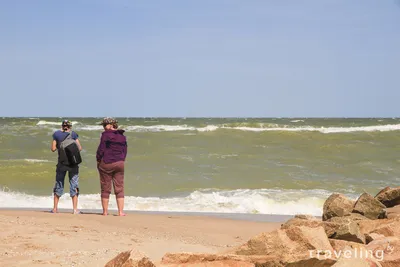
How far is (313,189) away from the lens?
44.2ft

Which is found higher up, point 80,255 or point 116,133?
point 116,133

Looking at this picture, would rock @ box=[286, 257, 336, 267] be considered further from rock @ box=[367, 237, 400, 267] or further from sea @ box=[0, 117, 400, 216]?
sea @ box=[0, 117, 400, 216]

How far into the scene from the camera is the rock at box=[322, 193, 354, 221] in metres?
7.61

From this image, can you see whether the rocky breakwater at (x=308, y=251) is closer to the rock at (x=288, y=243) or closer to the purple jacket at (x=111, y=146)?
the rock at (x=288, y=243)

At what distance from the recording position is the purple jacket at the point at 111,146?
877 centimetres

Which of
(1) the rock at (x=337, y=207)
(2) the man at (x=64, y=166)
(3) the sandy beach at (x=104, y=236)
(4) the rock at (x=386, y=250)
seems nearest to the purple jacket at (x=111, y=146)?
(2) the man at (x=64, y=166)

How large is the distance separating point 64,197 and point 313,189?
5638mm

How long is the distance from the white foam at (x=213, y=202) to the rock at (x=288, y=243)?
18.9 feet

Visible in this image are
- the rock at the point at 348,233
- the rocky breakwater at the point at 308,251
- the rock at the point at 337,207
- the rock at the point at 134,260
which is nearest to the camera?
the rock at the point at 134,260

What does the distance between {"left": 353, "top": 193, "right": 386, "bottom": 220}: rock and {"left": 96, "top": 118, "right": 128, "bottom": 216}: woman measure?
3526mm

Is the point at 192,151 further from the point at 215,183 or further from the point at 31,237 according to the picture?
the point at 31,237

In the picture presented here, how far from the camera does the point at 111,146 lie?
8.79m

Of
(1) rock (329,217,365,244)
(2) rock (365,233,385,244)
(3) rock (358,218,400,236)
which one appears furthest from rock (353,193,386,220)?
(1) rock (329,217,365,244)

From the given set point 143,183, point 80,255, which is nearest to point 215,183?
point 143,183
